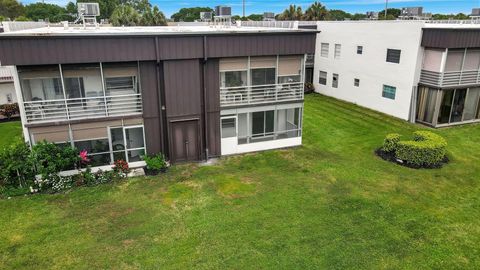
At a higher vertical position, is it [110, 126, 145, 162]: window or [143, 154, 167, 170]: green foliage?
[110, 126, 145, 162]: window

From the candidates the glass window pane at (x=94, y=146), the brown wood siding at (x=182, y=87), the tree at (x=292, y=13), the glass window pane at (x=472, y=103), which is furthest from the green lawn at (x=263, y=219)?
the tree at (x=292, y=13)

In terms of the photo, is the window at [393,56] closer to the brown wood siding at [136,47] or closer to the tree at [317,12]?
the brown wood siding at [136,47]

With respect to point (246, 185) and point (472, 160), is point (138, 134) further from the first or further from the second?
point (472, 160)

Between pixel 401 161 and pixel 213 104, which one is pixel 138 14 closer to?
pixel 213 104

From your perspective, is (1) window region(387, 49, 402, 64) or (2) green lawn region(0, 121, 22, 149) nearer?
(2) green lawn region(0, 121, 22, 149)

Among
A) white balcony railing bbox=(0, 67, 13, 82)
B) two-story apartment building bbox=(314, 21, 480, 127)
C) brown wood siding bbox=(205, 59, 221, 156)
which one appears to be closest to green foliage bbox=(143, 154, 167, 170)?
brown wood siding bbox=(205, 59, 221, 156)

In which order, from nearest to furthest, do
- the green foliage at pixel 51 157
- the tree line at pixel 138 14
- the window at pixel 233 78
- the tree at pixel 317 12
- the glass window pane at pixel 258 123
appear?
1. the green foliage at pixel 51 157
2. the window at pixel 233 78
3. the glass window pane at pixel 258 123
4. the tree at pixel 317 12
5. the tree line at pixel 138 14

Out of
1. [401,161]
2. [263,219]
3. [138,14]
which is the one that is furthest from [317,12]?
[263,219]

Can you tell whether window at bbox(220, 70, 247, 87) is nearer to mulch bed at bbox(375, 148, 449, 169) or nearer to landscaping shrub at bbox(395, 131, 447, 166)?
mulch bed at bbox(375, 148, 449, 169)
